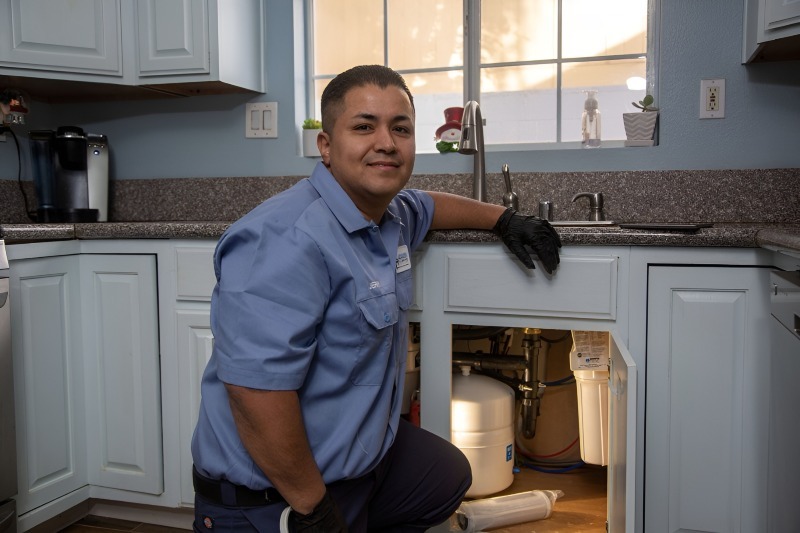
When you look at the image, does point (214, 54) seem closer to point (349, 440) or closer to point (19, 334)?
point (19, 334)

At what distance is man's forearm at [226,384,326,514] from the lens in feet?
3.52

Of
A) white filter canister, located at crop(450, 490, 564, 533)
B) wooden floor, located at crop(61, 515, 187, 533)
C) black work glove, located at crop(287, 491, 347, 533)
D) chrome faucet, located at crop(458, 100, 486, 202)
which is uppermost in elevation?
chrome faucet, located at crop(458, 100, 486, 202)

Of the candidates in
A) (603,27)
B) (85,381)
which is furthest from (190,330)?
(603,27)

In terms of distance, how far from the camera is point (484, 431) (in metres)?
1.97

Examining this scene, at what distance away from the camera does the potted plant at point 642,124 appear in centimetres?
217

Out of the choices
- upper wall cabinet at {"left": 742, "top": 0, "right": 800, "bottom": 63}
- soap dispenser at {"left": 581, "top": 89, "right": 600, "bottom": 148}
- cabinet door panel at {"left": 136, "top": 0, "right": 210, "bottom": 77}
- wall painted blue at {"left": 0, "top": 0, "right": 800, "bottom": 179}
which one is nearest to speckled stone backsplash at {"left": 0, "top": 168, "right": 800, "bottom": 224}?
wall painted blue at {"left": 0, "top": 0, "right": 800, "bottom": 179}

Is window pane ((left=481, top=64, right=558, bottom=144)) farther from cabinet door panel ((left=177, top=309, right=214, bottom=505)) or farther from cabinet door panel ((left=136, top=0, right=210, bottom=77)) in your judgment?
cabinet door panel ((left=177, top=309, right=214, bottom=505))

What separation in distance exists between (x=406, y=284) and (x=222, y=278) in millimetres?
408

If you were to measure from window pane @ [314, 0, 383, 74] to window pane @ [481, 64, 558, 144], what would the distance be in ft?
1.46

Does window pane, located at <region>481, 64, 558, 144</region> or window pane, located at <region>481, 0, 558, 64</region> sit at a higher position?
window pane, located at <region>481, 0, 558, 64</region>

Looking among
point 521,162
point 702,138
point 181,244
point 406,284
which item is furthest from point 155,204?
point 702,138

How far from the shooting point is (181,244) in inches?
74.4

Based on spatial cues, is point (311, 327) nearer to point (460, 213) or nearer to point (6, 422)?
point (460, 213)

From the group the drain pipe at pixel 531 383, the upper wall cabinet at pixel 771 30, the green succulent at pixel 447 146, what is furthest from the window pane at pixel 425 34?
the drain pipe at pixel 531 383
